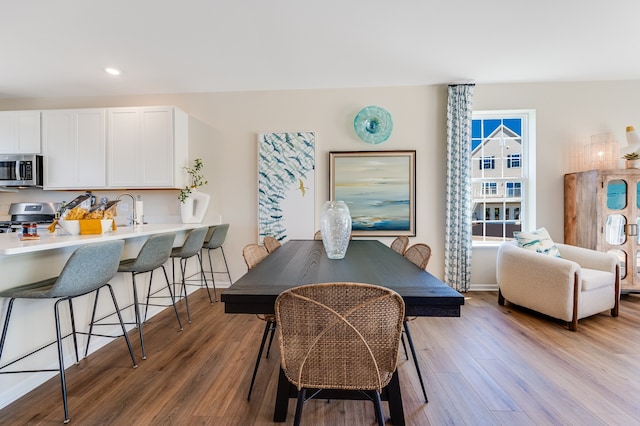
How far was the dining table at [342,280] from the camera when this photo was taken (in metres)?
1.07

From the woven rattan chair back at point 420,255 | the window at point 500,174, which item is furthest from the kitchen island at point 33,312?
the window at point 500,174

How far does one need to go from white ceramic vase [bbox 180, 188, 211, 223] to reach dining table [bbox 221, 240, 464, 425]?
211 centimetres

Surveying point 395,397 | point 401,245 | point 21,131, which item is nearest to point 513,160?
point 401,245

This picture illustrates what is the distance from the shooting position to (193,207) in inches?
144

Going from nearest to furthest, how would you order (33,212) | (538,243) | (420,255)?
(420,255) → (538,243) → (33,212)

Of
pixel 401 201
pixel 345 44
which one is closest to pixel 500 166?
pixel 401 201

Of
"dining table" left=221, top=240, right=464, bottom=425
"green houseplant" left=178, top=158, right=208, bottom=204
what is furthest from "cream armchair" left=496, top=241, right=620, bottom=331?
"green houseplant" left=178, top=158, right=208, bottom=204

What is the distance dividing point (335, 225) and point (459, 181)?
2.47 meters

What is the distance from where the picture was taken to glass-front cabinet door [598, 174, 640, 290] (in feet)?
10.2

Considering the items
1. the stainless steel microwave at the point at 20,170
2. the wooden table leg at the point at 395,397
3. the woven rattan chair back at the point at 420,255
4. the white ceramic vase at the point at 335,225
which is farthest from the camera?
the stainless steel microwave at the point at 20,170

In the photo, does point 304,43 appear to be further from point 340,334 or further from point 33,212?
point 33,212

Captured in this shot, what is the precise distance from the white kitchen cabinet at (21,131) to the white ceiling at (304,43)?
1.21 ft

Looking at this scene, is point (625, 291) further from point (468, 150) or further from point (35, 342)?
point (35, 342)

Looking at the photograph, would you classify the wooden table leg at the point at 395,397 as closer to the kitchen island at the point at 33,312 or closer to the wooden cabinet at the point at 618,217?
the kitchen island at the point at 33,312
